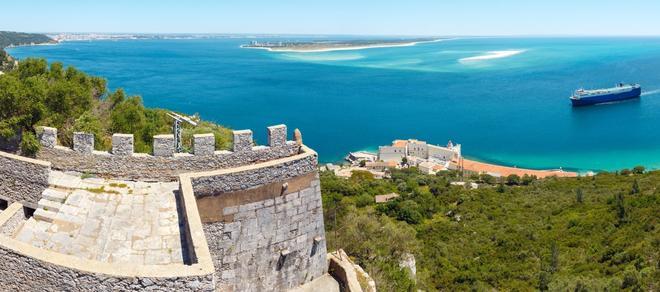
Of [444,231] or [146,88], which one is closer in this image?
[444,231]

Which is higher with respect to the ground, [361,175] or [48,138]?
[48,138]

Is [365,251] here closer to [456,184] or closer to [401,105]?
[456,184]

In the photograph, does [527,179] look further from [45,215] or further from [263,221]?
[45,215]

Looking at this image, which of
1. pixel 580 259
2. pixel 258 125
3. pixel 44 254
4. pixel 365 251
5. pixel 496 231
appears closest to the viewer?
pixel 44 254

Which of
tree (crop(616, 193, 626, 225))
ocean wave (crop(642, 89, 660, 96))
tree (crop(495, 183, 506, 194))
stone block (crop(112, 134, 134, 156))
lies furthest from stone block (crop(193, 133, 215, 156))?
ocean wave (crop(642, 89, 660, 96))

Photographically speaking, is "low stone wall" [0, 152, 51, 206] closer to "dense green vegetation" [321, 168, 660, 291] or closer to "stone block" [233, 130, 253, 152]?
"stone block" [233, 130, 253, 152]

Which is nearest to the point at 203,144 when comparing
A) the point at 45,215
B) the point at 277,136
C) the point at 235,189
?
the point at 235,189

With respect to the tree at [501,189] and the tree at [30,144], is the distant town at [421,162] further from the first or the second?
the tree at [30,144]

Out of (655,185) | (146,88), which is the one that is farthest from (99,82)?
(146,88)

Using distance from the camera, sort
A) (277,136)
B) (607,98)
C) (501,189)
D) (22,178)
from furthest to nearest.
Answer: (607,98), (501,189), (277,136), (22,178)
